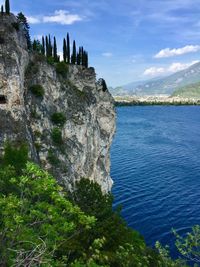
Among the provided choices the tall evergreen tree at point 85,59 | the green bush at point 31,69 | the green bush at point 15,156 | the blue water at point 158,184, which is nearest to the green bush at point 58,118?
the green bush at point 31,69

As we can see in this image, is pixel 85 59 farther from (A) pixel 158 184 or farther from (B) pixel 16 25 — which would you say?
(A) pixel 158 184

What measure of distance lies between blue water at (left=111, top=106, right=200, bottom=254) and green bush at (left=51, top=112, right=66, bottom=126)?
3118 centimetres

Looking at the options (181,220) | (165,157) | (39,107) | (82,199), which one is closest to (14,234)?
(82,199)

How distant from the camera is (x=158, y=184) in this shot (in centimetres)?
10412

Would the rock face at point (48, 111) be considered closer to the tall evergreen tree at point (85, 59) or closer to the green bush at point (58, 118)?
the green bush at point (58, 118)

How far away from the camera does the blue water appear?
80.1 m

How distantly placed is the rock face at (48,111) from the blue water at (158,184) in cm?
1408

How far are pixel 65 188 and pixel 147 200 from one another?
4359 cm

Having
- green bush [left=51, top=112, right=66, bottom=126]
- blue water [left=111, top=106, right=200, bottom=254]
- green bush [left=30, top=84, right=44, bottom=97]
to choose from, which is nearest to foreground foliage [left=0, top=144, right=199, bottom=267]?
green bush [left=51, top=112, right=66, bottom=126]

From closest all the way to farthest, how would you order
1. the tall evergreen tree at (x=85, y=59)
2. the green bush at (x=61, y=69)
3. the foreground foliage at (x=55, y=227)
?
the foreground foliage at (x=55, y=227) < the green bush at (x=61, y=69) < the tall evergreen tree at (x=85, y=59)

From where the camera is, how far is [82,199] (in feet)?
171

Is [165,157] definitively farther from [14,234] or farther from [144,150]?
[14,234]

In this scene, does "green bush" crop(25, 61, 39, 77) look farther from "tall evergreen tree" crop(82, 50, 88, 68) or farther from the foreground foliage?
"tall evergreen tree" crop(82, 50, 88, 68)

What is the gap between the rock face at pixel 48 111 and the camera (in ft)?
168
